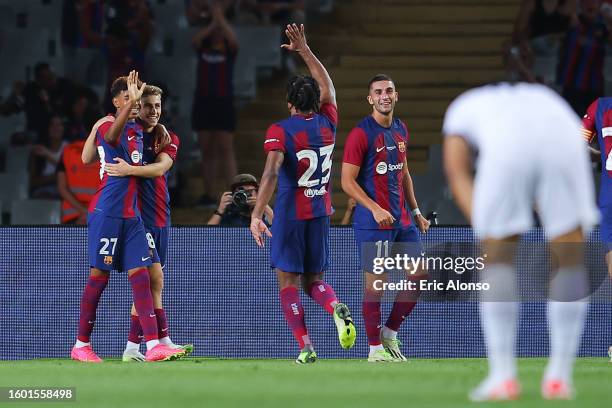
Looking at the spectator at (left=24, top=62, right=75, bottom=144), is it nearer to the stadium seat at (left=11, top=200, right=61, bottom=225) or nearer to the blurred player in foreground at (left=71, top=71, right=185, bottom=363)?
the stadium seat at (left=11, top=200, right=61, bottom=225)

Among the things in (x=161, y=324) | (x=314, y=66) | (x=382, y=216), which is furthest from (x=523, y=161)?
(x=161, y=324)

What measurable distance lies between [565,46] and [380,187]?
6.57 metres

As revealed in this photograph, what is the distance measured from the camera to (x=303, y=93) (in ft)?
29.2

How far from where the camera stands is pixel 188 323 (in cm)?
1066

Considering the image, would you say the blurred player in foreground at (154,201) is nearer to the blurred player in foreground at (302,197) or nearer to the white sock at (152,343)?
the white sock at (152,343)

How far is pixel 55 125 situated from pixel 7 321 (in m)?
4.58

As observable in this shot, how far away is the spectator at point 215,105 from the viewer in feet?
48.9

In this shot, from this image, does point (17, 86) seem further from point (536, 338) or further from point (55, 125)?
point (536, 338)

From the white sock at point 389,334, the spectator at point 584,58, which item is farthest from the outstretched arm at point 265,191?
the spectator at point 584,58

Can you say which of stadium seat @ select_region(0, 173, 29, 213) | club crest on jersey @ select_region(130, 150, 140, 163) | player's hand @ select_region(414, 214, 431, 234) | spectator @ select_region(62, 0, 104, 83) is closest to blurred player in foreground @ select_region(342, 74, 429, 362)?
player's hand @ select_region(414, 214, 431, 234)

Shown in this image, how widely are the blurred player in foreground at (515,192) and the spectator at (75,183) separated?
8.16 metres

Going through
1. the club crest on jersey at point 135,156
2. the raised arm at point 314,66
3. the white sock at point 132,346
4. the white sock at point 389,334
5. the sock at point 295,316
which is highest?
the raised arm at point 314,66

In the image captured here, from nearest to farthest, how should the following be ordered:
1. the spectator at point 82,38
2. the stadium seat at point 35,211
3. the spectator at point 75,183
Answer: the spectator at point 75,183
the stadium seat at point 35,211
the spectator at point 82,38

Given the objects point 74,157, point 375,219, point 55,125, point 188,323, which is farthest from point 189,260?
point 55,125
